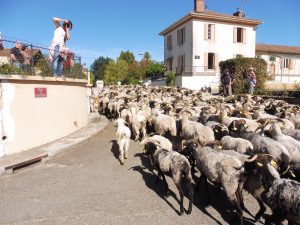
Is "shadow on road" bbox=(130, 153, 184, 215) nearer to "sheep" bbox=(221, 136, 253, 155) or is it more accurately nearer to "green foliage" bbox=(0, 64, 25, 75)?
"sheep" bbox=(221, 136, 253, 155)

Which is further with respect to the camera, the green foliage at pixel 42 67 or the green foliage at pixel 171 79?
the green foliage at pixel 171 79

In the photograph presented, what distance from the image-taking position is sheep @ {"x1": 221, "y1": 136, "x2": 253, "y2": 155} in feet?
22.9

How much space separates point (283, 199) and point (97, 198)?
3.62 metres

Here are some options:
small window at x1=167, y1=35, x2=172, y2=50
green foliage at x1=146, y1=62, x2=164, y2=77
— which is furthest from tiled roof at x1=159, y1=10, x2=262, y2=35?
green foliage at x1=146, y1=62, x2=164, y2=77

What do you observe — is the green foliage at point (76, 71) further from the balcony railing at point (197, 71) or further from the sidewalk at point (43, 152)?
the balcony railing at point (197, 71)

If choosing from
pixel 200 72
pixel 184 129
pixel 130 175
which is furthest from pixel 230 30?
pixel 130 175

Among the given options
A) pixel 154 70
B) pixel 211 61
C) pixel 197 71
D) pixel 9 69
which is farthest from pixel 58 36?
pixel 154 70

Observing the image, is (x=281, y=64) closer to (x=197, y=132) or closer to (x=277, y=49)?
(x=277, y=49)

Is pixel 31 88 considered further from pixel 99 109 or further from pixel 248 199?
pixel 99 109

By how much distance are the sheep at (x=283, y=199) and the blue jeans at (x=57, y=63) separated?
331 inches

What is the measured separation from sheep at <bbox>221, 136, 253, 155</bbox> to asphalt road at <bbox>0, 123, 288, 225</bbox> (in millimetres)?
989

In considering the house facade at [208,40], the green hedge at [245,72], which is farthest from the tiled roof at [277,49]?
the green hedge at [245,72]

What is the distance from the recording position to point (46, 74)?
34.9 ft

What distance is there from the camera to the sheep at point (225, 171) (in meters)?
5.42
